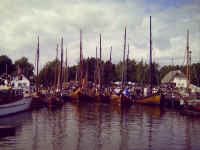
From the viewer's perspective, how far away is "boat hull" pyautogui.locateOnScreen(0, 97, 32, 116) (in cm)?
2606

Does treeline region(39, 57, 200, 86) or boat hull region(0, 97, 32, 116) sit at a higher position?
treeline region(39, 57, 200, 86)

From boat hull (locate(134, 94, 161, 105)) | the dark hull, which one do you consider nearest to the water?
boat hull (locate(134, 94, 161, 105))

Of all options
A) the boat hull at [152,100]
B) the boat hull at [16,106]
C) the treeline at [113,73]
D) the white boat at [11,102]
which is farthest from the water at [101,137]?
the treeline at [113,73]

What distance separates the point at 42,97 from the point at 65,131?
21919 millimetres

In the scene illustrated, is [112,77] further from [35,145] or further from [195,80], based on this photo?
[35,145]

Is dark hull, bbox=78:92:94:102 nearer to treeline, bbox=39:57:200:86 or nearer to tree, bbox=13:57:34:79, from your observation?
treeline, bbox=39:57:200:86

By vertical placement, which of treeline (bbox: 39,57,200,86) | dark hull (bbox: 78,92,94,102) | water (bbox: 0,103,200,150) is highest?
treeline (bbox: 39,57,200,86)

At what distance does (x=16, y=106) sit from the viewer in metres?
29.2

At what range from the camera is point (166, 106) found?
41.2m

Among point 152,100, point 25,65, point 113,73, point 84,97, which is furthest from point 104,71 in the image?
point 152,100

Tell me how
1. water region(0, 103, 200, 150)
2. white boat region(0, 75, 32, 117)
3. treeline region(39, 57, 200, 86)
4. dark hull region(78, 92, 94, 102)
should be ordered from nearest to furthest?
water region(0, 103, 200, 150)
white boat region(0, 75, 32, 117)
dark hull region(78, 92, 94, 102)
treeline region(39, 57, 200, 86)

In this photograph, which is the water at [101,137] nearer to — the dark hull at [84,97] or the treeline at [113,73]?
the dark hull at [84,97]

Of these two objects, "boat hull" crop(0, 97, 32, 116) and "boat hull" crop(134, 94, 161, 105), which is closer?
"boat hull" crop(0, 97, 32, 116)

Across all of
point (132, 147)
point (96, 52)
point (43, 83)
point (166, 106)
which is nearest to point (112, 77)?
point (43, 83)
